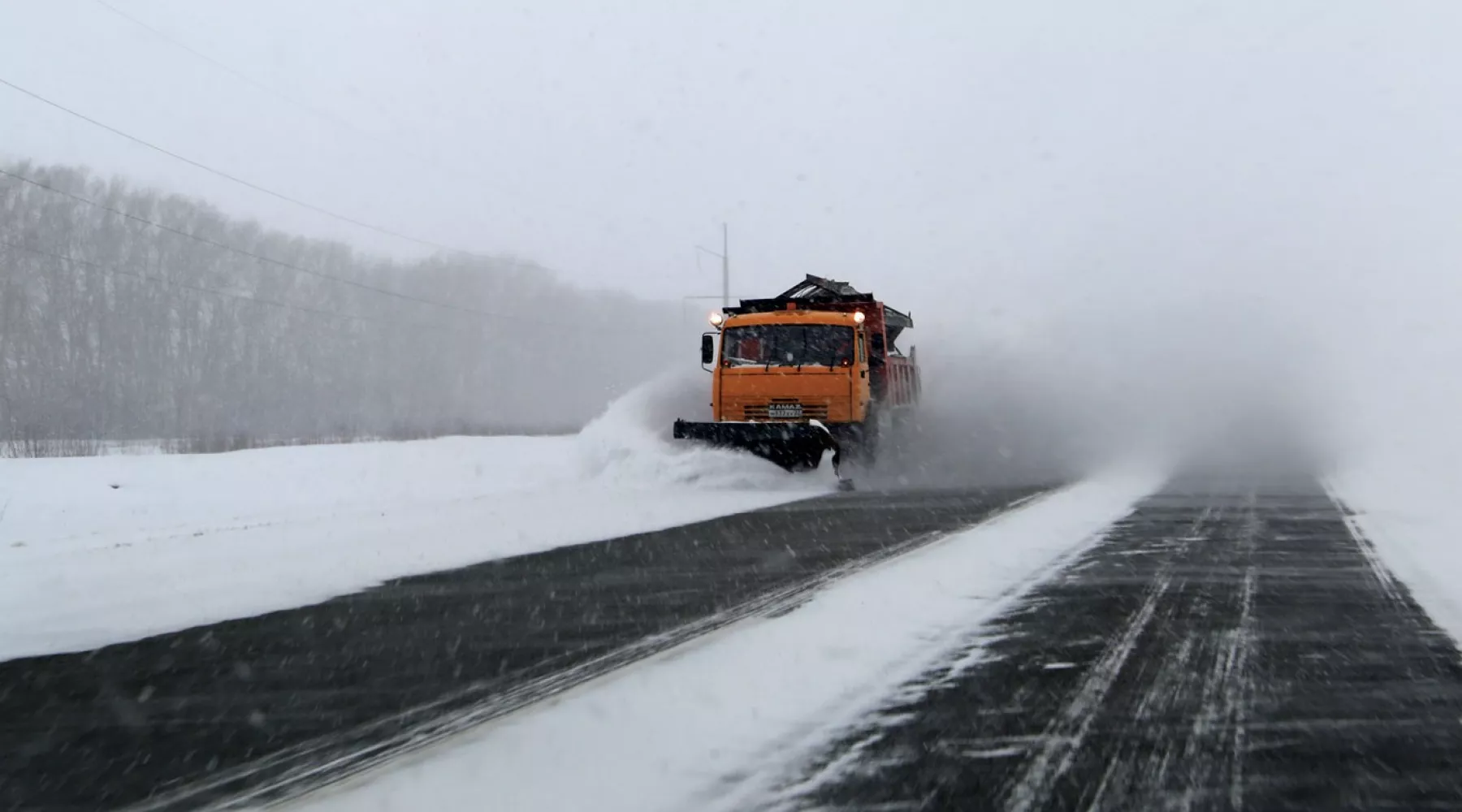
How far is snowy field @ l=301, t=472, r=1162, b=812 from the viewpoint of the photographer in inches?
151

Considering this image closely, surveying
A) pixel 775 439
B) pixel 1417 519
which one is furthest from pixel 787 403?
pixel 1417 519

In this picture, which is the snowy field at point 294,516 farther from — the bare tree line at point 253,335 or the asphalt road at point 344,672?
→ the bare tree line at point 253,335

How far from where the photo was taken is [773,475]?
1812 cm

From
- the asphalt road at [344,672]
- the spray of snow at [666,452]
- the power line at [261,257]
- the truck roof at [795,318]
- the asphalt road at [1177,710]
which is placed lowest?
the asphalt road at [344,672]

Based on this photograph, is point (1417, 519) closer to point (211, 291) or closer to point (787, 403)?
point (787, 403)

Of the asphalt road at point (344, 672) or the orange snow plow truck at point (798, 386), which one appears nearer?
the asphalt road at point (344, 672)

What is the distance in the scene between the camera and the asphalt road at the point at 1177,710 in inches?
153

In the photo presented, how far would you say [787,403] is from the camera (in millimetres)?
18594

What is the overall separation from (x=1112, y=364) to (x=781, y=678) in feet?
83.9

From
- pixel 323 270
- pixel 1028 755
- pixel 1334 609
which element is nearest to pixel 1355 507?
pixel 1334 609

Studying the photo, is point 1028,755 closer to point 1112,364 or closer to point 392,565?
point 392,565

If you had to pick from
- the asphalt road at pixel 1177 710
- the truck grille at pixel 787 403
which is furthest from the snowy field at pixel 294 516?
the asphalt road at pixel 1177 710

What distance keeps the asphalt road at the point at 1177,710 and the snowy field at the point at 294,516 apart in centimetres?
468

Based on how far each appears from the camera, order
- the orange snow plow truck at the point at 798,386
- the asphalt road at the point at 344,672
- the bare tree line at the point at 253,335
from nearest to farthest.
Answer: the asphalt road at the point at 344,672 → the orange snow plow truck at the point at 798,386 → the bare tree line at the point at 253,335
